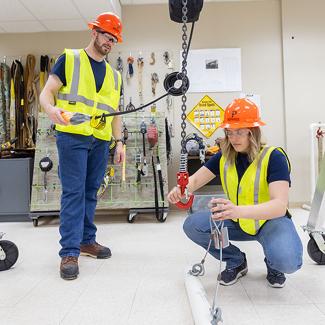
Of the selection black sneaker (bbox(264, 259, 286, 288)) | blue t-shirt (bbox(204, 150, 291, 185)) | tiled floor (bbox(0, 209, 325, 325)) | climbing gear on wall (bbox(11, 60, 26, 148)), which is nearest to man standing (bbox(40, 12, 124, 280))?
tiled floor (bbox(0, 209, 325, 325))

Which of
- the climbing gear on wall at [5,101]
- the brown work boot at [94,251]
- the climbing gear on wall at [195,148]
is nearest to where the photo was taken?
the brown work boot at [94,251]

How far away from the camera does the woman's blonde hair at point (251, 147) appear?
167 centimetres

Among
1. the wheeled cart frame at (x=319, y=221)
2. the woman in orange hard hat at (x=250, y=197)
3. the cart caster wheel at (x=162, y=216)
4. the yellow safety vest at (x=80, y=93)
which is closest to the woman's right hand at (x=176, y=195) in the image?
the woman in orange hard hat at (x=250, y=197)

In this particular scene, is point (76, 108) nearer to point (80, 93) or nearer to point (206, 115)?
point (80, 93)

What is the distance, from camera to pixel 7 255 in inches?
84.4

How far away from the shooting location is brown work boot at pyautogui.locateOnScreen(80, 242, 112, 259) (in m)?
2.40

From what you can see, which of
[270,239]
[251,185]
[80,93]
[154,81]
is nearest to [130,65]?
[154,81]

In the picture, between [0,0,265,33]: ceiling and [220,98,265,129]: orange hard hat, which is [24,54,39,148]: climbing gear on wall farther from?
[220,98,265,129]: orange hard hat

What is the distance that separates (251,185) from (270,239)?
0.26 metres

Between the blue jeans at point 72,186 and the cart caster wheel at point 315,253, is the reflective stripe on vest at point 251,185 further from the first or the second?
the blue jeans at point 72,186

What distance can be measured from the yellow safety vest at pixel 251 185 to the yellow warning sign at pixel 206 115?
270cm

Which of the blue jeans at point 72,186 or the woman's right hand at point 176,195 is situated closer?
the woman's right hand at point 176,195

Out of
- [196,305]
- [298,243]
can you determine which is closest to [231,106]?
[298,243]

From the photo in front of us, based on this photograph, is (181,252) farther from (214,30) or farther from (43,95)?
(214,30)
